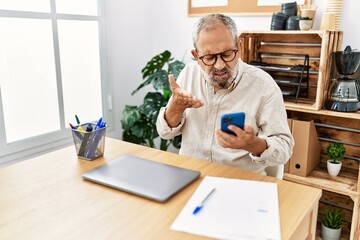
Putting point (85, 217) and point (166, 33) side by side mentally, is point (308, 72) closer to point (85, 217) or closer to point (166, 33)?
point (166, 33)

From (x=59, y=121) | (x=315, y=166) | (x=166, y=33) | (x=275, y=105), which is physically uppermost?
(x=166, y=33)

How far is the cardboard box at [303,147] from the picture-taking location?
1.90 metres

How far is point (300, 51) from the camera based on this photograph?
81.7 inches

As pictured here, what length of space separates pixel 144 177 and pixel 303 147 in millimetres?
1201

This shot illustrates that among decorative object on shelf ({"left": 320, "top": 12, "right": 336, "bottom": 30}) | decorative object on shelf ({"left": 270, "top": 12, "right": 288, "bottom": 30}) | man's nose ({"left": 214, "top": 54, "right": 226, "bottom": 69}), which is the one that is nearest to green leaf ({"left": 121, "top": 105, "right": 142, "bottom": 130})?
decorative object on shelf ({"left": 270, "top": 12, "right": 288, "bottom": 30})

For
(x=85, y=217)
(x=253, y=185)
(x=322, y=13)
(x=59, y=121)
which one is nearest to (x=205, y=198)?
(x=253, y=185)

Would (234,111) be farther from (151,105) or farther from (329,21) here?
(151,105)

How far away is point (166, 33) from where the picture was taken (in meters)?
2.76

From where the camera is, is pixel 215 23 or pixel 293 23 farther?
pixel 293 23

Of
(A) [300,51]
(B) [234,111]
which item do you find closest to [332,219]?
(A) [300,51]

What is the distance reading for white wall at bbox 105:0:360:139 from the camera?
2615 millimetres

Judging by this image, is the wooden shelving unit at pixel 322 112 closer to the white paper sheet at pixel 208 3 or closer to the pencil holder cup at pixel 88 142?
the white paper sheet at pixel 208 3

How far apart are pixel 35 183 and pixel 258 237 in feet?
2.28

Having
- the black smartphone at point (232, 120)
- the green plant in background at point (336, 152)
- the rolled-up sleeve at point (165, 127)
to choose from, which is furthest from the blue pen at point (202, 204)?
the green plant in background at point (336, 152)
